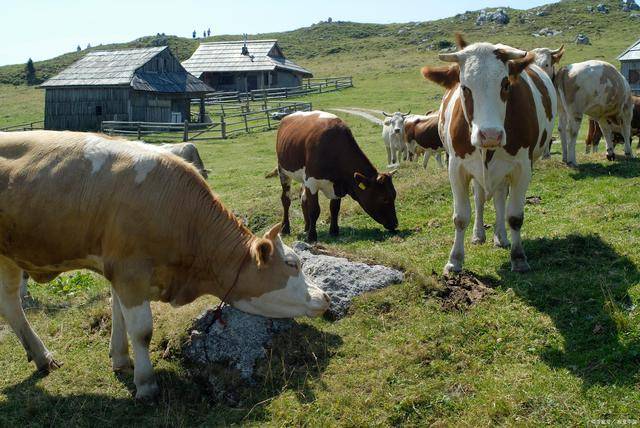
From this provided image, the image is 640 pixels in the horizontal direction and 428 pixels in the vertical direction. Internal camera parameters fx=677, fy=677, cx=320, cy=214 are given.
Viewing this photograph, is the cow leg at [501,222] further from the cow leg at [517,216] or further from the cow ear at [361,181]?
the cow ear at [361,181]

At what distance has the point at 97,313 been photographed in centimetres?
777

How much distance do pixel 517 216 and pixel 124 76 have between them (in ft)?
126

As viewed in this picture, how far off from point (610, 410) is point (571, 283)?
2.34m

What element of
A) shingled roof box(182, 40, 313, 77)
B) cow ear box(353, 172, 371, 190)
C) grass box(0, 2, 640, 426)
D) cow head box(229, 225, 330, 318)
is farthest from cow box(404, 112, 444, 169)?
shingled roof box(182, 40, 313, 77)

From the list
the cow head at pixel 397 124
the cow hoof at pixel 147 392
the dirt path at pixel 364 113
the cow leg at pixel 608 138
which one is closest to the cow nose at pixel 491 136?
the cow hoof at pixel 147 392

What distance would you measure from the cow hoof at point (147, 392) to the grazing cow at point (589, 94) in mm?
10864

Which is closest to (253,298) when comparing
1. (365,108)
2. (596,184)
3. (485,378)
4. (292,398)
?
(292,398)

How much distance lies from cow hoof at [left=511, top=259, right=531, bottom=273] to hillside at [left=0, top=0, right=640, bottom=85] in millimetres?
54365

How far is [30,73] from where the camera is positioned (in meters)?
78.2

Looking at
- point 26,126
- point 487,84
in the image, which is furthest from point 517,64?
point 26,126

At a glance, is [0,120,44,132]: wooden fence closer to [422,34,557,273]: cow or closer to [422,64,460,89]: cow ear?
[422,64,460,89]: cow ear

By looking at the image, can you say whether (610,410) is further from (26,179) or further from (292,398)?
(26,179)

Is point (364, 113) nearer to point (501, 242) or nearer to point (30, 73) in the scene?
point (501, 242)

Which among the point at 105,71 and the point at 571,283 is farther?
the point at 105,71
